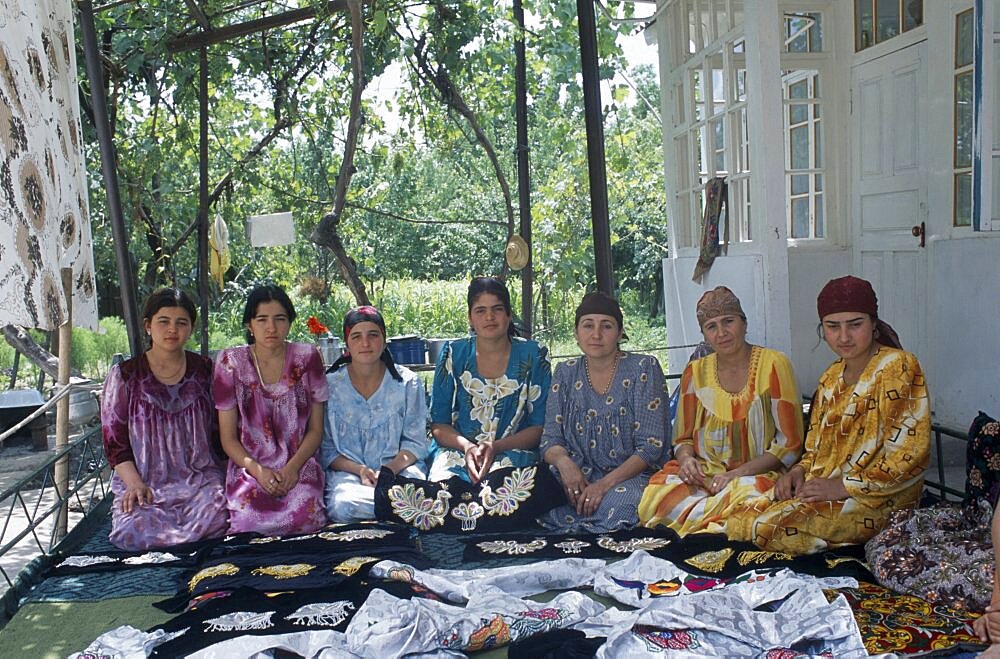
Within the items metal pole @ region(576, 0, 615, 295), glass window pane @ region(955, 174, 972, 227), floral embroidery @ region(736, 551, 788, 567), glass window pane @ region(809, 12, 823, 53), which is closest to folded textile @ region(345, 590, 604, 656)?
floral embroidery @ region(736, 551, 788, 567)

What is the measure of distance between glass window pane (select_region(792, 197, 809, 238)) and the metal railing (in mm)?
4346

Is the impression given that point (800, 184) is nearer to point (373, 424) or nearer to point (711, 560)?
point (373, 424)

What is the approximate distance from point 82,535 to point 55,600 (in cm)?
85

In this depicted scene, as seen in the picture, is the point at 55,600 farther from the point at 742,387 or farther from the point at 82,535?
the point at 742,387

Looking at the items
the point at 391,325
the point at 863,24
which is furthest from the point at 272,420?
the point at 391,325

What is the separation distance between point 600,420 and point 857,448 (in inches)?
45.2

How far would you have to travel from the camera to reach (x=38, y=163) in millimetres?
3387

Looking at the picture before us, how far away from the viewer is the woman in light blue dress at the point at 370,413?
4.45m

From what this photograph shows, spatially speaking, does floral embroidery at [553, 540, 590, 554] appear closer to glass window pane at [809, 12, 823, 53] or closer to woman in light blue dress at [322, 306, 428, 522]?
Answer: woman in light blue dress at [322, 306, 428, 522]

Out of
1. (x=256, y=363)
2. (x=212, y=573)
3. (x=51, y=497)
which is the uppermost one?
(x=256, y=363)

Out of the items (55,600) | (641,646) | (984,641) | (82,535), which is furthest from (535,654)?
(82,535)

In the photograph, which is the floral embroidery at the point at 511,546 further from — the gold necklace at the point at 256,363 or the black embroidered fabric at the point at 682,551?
the gold necklace at the point at 256,363

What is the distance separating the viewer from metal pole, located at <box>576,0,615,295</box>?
475 cm

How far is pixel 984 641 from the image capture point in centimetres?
258
